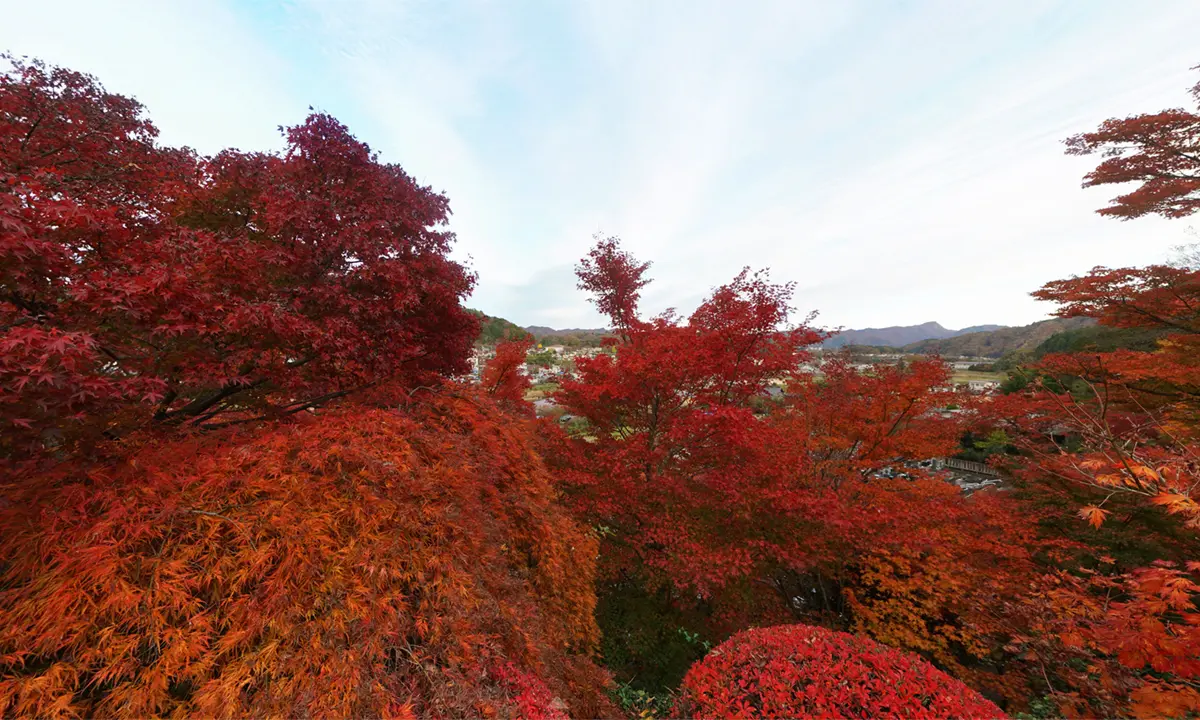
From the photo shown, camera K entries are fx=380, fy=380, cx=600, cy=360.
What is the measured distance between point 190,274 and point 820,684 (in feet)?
25.7

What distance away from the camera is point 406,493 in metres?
3.93

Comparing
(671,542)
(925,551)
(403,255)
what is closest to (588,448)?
(671,542)

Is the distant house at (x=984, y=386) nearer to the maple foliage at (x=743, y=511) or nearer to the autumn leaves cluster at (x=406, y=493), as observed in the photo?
the maple foliage at (x=743, y=511)

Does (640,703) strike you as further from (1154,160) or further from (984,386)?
(984,386)

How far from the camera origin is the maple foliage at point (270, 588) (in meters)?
2.43

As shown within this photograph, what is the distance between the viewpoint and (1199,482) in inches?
128

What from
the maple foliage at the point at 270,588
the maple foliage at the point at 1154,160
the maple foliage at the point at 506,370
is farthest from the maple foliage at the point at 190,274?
the maple foliage at the point at 1154,160

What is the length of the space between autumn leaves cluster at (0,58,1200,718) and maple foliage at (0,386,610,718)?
23 mm

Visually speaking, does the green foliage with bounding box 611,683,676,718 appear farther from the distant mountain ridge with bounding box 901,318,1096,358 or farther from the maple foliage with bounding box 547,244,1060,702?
the distant mountain ridge with bounding box 901,318,1096,358

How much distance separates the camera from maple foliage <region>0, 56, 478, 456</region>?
286 cm

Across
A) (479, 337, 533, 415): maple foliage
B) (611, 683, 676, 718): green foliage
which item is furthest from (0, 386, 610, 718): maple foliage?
(479, 337, 533, 415): maple foliage

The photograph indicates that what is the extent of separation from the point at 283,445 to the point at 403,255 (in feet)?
10.0

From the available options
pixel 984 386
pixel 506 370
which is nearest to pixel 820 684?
A: pixel 506 370

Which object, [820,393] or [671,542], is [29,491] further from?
[820,393]
